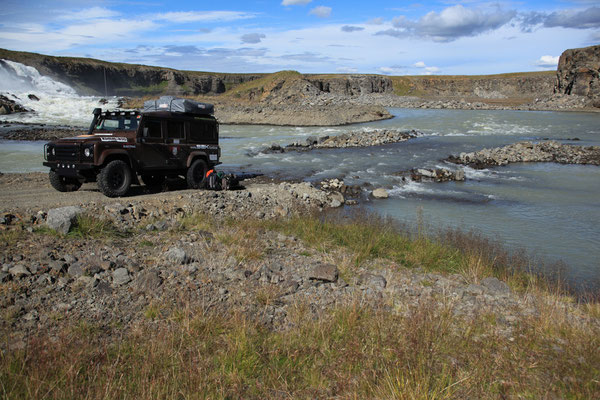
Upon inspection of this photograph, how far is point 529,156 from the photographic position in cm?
2594

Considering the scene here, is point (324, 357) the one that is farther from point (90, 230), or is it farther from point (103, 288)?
point (90, 230)

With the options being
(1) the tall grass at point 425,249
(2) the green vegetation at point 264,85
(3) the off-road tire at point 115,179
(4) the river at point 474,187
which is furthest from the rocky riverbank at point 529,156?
(2) the green vegetation at point 264,85

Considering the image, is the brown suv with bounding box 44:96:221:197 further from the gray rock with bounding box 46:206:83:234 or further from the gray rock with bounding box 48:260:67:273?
the gray rock with bounding box 48:260:67:273

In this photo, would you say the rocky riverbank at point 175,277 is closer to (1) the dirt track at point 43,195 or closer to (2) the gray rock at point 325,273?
(2) the gray rock at point 325,273

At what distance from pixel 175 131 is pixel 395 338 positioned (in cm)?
1017

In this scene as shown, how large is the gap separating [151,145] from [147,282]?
653cm

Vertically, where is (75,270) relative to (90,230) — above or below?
below

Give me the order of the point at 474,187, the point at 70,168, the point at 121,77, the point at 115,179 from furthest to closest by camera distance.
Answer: the point at 121,77 → the point at 474,187 → the point at 115,179 → the point at 70,168

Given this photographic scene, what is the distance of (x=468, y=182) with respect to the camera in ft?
63.2

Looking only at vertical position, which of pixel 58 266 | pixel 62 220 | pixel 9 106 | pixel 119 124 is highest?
pixel 9 106

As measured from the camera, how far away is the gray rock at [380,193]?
1592 cm

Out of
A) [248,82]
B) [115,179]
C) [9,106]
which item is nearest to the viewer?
[115,179]

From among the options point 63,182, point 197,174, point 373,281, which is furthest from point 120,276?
point 197,174

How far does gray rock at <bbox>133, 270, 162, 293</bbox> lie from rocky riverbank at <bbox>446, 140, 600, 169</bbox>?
21.0 metres
